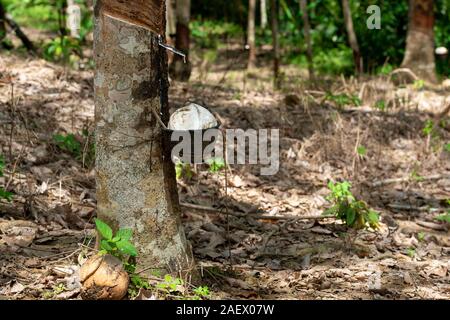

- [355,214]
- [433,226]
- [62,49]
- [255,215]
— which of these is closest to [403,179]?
[433,226]

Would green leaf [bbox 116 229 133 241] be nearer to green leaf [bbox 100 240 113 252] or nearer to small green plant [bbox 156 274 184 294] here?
green leaf [bbox 100 240 113 252]

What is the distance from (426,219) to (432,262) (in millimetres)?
1040

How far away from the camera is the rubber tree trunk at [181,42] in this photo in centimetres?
828

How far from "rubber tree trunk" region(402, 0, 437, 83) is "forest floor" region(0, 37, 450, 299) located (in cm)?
96

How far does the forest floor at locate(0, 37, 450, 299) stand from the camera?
157 inches

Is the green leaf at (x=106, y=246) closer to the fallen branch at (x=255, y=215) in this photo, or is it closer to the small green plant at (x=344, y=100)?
the fallen branch at (x=255, y=215)

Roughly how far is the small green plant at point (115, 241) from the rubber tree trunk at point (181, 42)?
5.05 meters

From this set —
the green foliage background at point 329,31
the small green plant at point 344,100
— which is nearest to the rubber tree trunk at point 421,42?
the green foliage background at point 329,31

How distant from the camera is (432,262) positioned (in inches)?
179

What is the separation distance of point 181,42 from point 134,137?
5.21 metres
